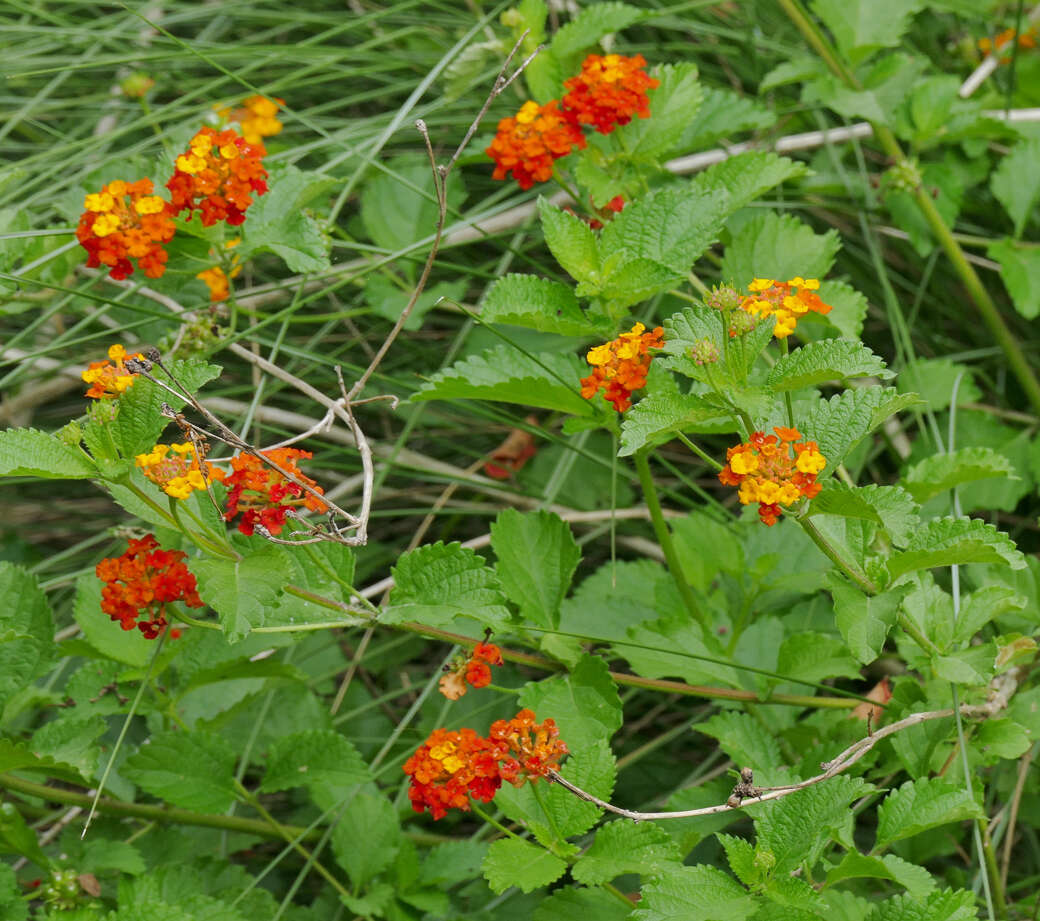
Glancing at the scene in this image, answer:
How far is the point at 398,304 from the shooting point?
6.98 feet

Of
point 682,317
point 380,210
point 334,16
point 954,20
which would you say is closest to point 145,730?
point 380,210

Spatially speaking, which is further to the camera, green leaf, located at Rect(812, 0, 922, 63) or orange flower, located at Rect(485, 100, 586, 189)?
green leaf, located at Rect(812, 0, 922, 63)

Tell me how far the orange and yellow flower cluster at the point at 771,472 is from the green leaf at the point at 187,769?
873mm

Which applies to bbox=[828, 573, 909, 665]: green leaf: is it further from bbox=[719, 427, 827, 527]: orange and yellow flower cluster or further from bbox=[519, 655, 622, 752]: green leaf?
bbox=[519, 655, 622, 752]: green leaf

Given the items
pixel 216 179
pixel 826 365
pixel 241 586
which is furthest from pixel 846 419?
pixel 216 179

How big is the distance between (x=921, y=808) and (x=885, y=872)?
9 centimetres

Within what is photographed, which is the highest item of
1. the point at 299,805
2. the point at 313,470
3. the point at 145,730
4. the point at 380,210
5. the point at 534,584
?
the point at 380,210

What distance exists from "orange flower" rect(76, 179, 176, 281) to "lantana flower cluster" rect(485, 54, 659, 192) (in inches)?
19.4

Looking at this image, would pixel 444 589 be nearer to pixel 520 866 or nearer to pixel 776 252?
pixel 520 866

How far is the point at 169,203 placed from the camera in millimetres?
1627

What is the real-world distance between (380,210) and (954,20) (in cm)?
154

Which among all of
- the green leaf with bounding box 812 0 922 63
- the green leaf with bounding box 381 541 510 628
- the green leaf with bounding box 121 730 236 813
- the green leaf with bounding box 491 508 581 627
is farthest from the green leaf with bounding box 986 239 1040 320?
the green leaf with bounding box 121 730 236 813

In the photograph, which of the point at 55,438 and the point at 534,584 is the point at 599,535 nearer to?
the point at 534,584

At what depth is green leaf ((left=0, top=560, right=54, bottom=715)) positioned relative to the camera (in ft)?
4.98
